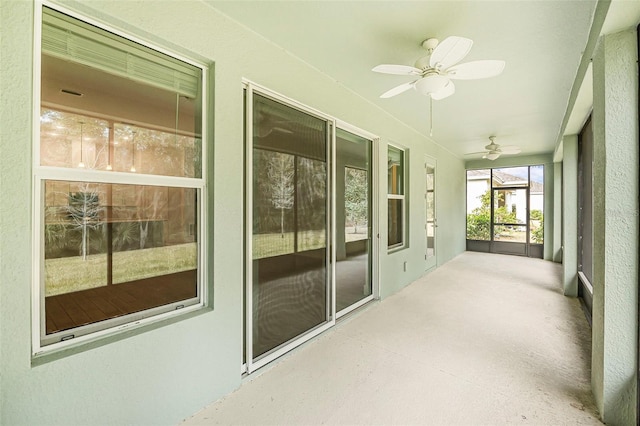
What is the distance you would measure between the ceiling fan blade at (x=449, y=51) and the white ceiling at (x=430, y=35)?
1.12 ft

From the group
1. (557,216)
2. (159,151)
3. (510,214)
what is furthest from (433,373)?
(510,214)

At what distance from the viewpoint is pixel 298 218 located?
267cm

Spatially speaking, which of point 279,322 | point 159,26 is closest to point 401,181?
point 279,322

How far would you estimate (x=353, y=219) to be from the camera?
3533mm

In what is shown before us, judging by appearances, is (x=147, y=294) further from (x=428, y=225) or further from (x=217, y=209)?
(x=428, y=225)

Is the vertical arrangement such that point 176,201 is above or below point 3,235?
above

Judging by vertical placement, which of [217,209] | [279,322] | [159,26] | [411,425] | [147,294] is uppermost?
[159,26]

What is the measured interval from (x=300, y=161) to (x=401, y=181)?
2.54 meters

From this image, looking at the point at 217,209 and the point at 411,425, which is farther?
the point at 217,209

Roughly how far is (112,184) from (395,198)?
147 inches

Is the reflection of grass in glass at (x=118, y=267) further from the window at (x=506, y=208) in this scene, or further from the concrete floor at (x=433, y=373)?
the window at (x=506, y=208)

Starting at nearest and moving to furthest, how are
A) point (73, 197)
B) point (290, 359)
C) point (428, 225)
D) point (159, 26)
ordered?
point (73, 197), point (159, 26), point (290, 359), point (428, 225)

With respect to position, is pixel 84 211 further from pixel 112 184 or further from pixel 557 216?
pixel 557 216

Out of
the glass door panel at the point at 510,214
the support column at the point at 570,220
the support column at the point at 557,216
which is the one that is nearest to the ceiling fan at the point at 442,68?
the support column at the point at 570,220
